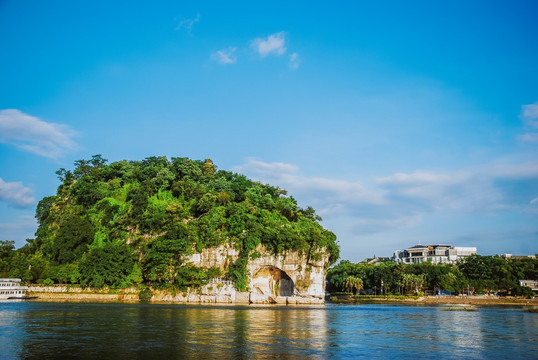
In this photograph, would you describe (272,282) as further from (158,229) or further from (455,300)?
(455,300)

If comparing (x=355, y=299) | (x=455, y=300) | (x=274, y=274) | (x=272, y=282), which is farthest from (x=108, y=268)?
(x=455, y=300)

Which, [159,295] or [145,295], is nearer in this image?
[145,295]

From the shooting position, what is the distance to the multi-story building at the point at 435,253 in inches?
4788

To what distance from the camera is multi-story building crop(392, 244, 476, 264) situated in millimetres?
121625

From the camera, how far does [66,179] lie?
252ft

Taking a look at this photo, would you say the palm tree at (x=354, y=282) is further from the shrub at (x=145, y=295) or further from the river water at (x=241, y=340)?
the river water at (x=241, y=340)

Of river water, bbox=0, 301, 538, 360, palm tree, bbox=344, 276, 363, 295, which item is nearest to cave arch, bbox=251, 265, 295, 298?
river water, bbox=0, 301, 538, 360

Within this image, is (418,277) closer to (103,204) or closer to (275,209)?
(275,209)

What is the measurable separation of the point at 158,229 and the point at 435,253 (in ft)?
302

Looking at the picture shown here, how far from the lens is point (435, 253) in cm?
12488

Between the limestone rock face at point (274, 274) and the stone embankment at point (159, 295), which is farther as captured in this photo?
the limestone rock face at point (274, 274)

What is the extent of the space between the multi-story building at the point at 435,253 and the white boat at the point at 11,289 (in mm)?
96203

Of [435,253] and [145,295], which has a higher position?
[435,253]

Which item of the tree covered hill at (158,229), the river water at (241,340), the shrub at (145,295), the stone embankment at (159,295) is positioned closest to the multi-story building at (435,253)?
the tree covered hill at (158,229)
